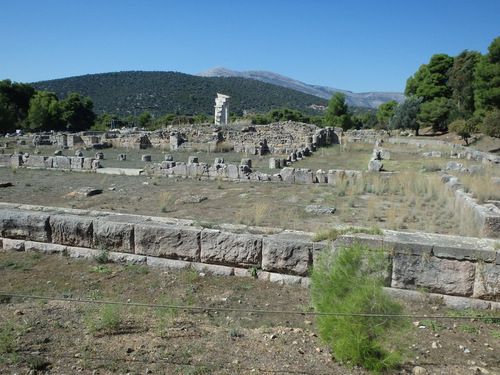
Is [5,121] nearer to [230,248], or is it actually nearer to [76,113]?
[76,113]

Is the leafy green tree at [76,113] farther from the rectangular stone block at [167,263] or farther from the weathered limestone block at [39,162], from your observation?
the rectangular stone block at [167,263]

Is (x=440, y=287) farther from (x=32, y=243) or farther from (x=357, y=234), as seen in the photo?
(x=32, y=243)

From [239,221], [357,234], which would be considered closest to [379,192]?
[239,221]

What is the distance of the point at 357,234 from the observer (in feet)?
17.9

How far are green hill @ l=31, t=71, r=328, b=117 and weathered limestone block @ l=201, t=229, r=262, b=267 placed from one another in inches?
3199

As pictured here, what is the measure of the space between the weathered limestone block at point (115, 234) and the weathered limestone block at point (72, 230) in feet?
0.47

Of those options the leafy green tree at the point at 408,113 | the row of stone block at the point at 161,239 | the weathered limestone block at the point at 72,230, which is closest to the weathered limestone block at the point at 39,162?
the row of stone block at the point at 161,239

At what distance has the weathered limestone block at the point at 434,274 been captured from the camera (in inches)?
190

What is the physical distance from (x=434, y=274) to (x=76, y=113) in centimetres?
6174

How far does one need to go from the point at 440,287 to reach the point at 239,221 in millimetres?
3770

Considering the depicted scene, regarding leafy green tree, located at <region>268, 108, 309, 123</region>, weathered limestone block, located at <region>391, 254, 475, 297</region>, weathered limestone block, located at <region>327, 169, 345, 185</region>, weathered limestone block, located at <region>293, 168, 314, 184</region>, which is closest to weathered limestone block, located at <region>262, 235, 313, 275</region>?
weathered limestone block, located at <region>391, 254, 475, 297</region>

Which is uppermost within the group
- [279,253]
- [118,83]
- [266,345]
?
[118,83]

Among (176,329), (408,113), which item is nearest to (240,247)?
(176,329)

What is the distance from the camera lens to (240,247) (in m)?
5.71
